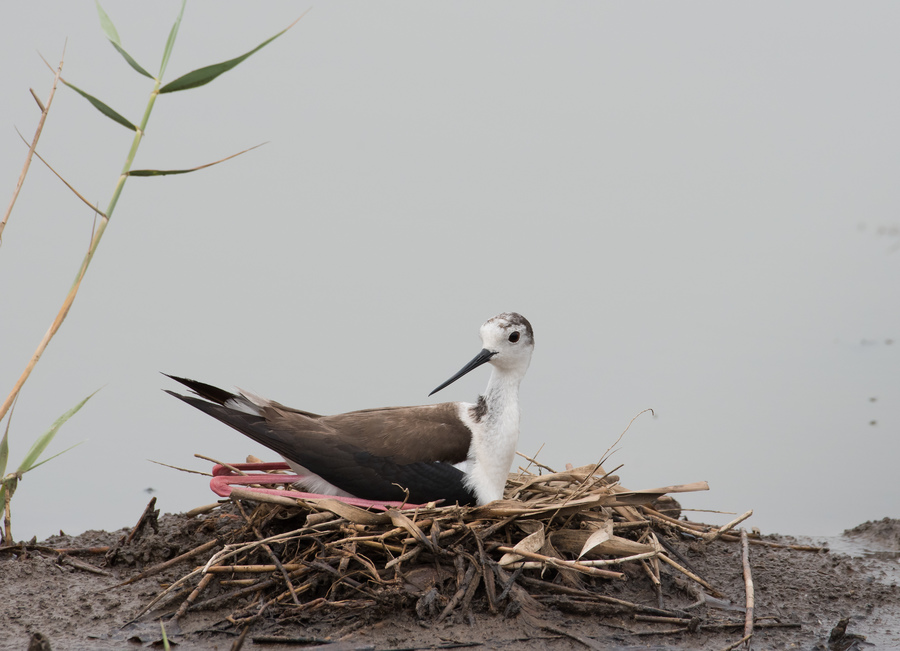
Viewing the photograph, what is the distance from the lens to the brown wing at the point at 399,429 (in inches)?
208

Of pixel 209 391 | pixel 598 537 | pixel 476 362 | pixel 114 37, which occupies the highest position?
pixel 114 37

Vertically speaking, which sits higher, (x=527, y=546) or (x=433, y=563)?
(x=527, y=546)

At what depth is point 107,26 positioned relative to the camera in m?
4.39

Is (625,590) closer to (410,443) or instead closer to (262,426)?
(410,443)

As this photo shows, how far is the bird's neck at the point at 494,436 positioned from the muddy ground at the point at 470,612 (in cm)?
81

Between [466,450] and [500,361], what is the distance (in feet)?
1.92

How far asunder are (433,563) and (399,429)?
0.90 metres

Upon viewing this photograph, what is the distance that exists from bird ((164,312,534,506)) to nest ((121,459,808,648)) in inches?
8.2

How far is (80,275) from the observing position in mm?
4141

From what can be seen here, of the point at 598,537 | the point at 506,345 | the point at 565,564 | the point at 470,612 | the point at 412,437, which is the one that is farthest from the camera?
the point at 506,345

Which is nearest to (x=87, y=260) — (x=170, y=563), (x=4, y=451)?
(x=4, y=451)

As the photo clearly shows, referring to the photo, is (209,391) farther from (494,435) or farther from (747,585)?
(747,585)

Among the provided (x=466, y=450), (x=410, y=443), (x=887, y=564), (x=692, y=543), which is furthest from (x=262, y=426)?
(x=887, y=564)

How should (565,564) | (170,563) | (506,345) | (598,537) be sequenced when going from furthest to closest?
1. (506,345)
2. (170,563)
3. (598,537)
4. (565,564)
